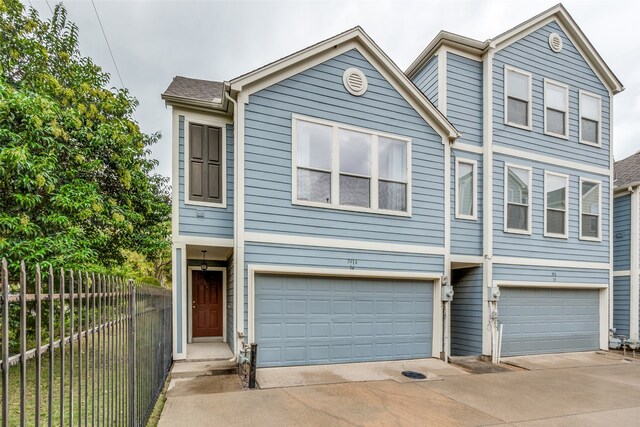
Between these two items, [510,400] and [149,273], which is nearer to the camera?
[510,400]

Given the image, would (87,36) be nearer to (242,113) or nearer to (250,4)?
(250,4)

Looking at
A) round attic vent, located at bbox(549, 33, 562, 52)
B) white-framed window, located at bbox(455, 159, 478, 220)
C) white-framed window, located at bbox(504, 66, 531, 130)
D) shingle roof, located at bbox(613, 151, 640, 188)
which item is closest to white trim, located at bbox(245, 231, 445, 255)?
white-framed window, located at bbox(455, 159, 478, 220)

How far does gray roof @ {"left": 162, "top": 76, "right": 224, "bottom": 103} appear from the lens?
815 centimetres

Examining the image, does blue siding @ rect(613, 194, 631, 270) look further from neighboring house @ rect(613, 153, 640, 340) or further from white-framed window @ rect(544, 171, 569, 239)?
white-framed window @ rect(544, 171, 569, 239)

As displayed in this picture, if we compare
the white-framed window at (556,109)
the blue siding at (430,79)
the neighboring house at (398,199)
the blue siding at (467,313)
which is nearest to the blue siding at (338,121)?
the neighboring house at (398,199)

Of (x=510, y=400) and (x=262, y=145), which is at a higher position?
(x=262, y=145)

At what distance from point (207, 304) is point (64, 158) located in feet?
15.9

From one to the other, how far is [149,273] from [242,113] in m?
15.1

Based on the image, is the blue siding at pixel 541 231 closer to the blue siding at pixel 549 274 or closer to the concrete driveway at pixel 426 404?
the blue siding at pixel 549 274

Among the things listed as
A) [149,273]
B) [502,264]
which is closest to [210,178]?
[502,264]

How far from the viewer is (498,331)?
29.6 ft

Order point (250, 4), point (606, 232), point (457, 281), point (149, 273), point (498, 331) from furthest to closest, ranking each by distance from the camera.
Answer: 1. point (149, 273)
2. point (250, 4)
3. point (606, 232)
4. point (457, 281)
5. point (498, 331)

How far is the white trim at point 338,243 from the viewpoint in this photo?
727 cm

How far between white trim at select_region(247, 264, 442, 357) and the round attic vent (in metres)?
7.72
